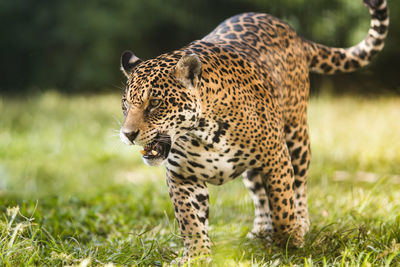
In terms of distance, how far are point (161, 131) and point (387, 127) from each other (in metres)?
6.75

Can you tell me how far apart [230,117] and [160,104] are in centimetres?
59

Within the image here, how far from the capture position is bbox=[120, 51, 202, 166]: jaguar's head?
3.34 metres

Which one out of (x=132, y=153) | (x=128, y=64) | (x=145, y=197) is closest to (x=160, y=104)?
(x=128, y=64)

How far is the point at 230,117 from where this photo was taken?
147 inches

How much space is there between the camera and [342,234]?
4.40 m

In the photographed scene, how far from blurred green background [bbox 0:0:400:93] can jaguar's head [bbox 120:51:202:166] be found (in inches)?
528

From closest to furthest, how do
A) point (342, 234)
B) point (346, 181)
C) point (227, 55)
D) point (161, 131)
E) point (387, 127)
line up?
point (161, 131)
point (227, 55)
point (342, 234)
point (346, 181)
point (387, 127)

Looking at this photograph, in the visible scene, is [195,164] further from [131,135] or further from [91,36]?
[91,36]

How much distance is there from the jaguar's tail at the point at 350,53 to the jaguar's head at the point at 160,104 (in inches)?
83.7

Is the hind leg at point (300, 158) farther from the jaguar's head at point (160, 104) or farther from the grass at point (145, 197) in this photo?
the jaguar's head at point (160, 104)

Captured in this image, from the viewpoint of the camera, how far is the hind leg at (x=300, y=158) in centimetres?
495

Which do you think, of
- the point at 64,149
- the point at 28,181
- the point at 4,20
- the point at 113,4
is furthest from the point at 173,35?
the point at 28,181

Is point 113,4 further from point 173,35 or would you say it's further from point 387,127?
point 387,127

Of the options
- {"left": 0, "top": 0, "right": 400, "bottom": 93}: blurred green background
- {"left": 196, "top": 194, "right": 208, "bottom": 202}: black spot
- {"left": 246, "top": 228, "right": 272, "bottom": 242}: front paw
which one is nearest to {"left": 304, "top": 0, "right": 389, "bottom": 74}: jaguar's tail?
{"left": 246, "top": 228, "right": 272, "bottom": 242}: front paw
